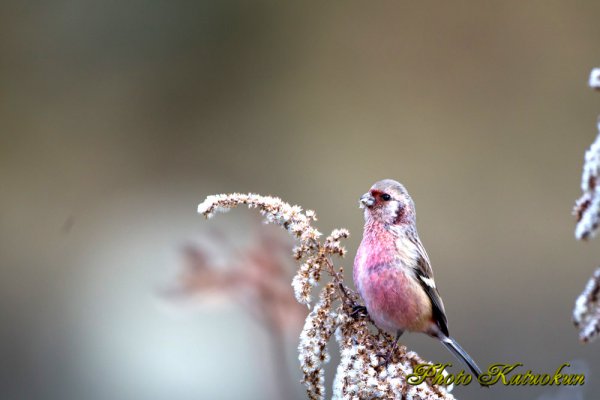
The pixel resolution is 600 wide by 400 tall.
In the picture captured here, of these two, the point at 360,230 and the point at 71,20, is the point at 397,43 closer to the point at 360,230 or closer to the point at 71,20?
the point at 360,230

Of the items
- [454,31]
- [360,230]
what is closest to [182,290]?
[360,230]

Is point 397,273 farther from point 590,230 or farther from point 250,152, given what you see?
point 250,152

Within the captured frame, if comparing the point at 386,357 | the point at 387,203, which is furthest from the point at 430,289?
the point at 386,357

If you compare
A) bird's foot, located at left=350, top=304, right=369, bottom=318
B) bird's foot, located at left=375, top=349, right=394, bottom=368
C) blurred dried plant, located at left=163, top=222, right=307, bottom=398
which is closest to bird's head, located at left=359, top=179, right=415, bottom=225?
blurred dried plant, located at left=163, top=222, right=307, bottom=398

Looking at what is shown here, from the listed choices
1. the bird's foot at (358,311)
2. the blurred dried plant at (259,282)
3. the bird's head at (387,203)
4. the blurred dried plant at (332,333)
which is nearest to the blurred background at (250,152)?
the blurred dried plant at (259,282)

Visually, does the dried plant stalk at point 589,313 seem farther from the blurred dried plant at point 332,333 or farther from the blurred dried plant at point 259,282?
the blurred dried plant at point 259,282

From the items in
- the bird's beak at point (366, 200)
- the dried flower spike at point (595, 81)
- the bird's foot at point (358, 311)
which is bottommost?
the dried flower spike at point (595, 81)
